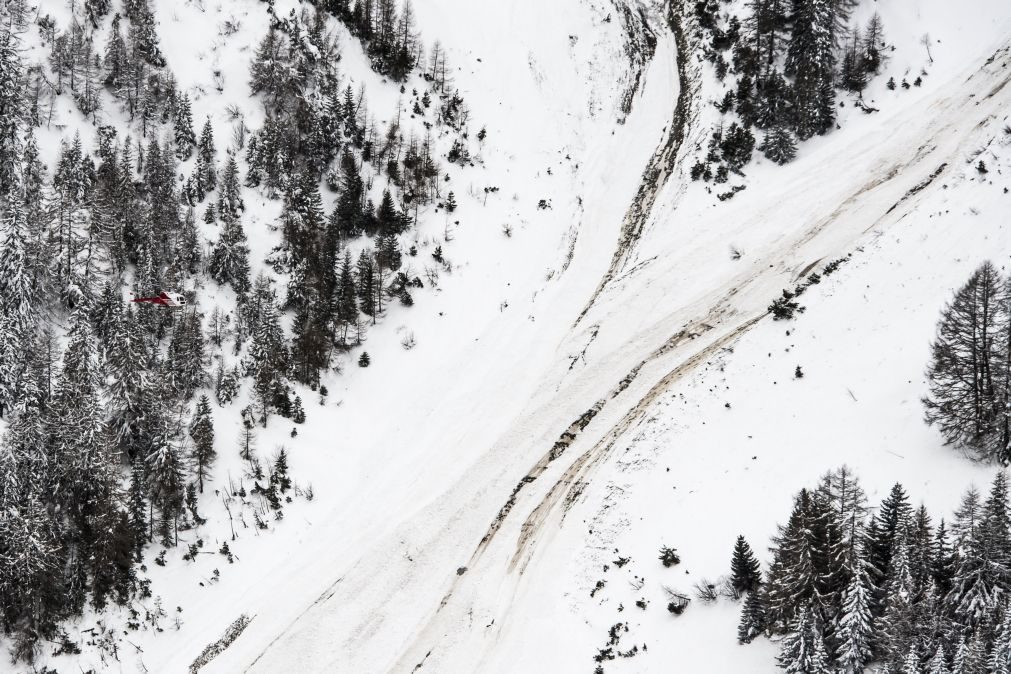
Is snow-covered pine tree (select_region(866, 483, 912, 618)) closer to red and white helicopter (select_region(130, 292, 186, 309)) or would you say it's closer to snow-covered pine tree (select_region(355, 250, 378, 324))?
snow-covered pine tree (select_region(355, 250, 378, 324))

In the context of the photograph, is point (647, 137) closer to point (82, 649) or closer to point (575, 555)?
point (575, 555)

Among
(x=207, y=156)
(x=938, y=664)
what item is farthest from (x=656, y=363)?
(x=207, y=156)

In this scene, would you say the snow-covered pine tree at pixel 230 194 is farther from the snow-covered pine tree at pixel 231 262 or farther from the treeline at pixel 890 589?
the treeline at pixel 890 589

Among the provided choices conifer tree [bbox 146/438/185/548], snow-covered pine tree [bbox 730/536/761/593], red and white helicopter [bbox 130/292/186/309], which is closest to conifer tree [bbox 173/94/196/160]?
red and white helicopter [bbox 130/292/186/309]

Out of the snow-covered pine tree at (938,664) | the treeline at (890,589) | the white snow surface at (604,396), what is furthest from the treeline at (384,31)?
the snow-covered pine tree at (938,664)

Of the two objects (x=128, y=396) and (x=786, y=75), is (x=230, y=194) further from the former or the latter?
(x=786, y=75)
